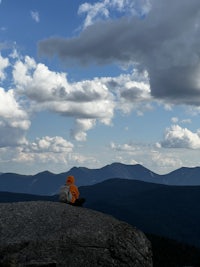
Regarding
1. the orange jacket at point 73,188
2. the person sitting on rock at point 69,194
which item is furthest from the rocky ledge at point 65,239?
the orange jacket at point 73,188

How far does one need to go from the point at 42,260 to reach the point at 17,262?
1.26m

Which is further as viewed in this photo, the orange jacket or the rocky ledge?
the orange jacket

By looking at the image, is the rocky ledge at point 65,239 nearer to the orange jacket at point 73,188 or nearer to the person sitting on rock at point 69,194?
the person sitting on rock at point 69,194

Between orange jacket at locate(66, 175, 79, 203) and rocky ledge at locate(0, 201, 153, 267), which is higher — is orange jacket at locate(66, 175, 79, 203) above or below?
above

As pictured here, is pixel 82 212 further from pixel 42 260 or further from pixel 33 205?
pixel 42 260

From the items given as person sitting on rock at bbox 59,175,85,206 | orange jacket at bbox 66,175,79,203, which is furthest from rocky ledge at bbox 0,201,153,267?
orange jacket at bbox 66,175,79,203

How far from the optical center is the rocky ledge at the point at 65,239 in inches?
799

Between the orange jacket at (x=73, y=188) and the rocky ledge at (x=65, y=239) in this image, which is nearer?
the rocky ledge at (x=65, y=239)

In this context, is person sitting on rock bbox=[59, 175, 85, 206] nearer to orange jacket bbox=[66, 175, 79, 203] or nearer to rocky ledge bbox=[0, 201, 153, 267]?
orange jacket bbox=[66, 175, 79, 203]

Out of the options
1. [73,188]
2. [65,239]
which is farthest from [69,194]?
[65,239]

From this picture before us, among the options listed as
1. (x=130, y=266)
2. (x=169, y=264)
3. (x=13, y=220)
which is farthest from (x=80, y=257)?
(x=169, y=264)

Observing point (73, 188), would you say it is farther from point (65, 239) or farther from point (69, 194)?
point (65, 239)

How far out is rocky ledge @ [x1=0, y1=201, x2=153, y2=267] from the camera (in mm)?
20297

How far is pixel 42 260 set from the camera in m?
19.8
